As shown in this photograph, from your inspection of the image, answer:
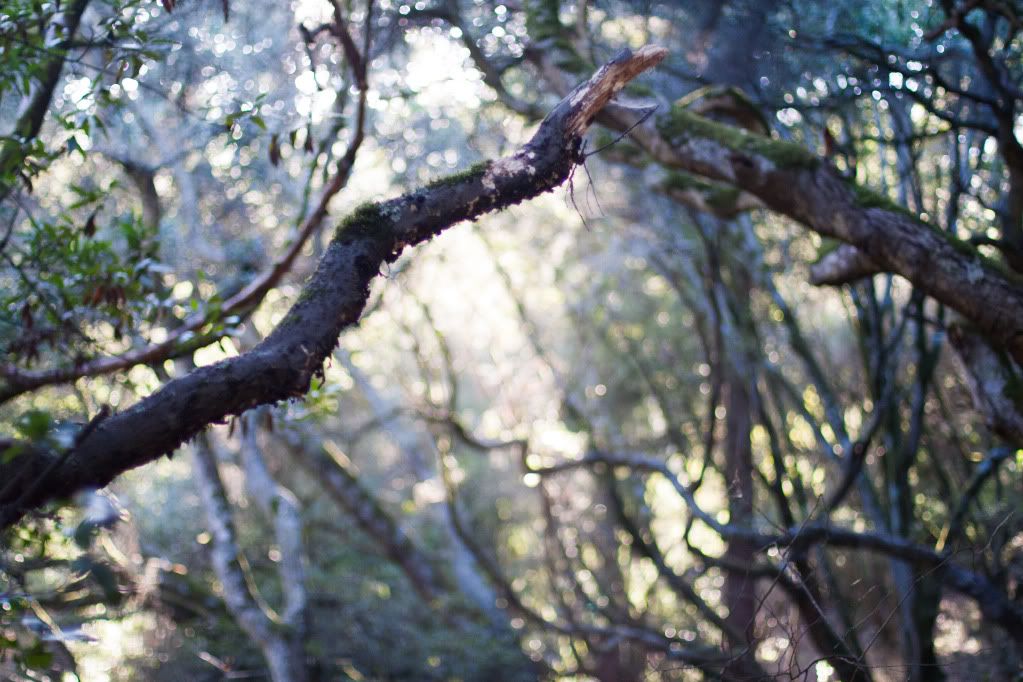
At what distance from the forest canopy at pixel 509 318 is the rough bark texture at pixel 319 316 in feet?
0.04

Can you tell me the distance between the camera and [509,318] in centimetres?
1753

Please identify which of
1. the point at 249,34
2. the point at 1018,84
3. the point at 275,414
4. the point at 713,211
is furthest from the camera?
the point at 249,34

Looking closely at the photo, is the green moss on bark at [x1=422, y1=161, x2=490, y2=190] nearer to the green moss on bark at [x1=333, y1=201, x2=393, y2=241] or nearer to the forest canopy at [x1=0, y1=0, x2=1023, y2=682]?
the forest canopy at [x1=0, y1=0, x2=1023, y2=682]

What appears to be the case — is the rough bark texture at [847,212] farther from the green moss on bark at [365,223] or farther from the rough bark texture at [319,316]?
the green moss on bark at [365,223]

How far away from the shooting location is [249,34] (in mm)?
8531

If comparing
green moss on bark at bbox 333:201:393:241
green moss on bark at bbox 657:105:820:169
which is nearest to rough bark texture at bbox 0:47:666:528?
green moss on bark at bbox 333:201:393:241

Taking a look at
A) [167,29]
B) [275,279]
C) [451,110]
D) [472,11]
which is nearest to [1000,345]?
[275,279]

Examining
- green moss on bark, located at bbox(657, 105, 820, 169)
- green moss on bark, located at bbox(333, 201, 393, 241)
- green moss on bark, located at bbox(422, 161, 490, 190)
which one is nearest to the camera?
green moss on bark, located at bbox(333, 201, 393, 241)

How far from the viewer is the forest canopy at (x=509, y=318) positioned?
3.77 meters

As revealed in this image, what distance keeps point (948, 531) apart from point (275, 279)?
5.08 meters

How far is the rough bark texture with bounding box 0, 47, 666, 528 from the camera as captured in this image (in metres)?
2.41

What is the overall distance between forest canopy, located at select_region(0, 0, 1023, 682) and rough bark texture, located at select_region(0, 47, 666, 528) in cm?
1

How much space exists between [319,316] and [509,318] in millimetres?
14523

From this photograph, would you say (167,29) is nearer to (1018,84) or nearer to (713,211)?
(713,211)
